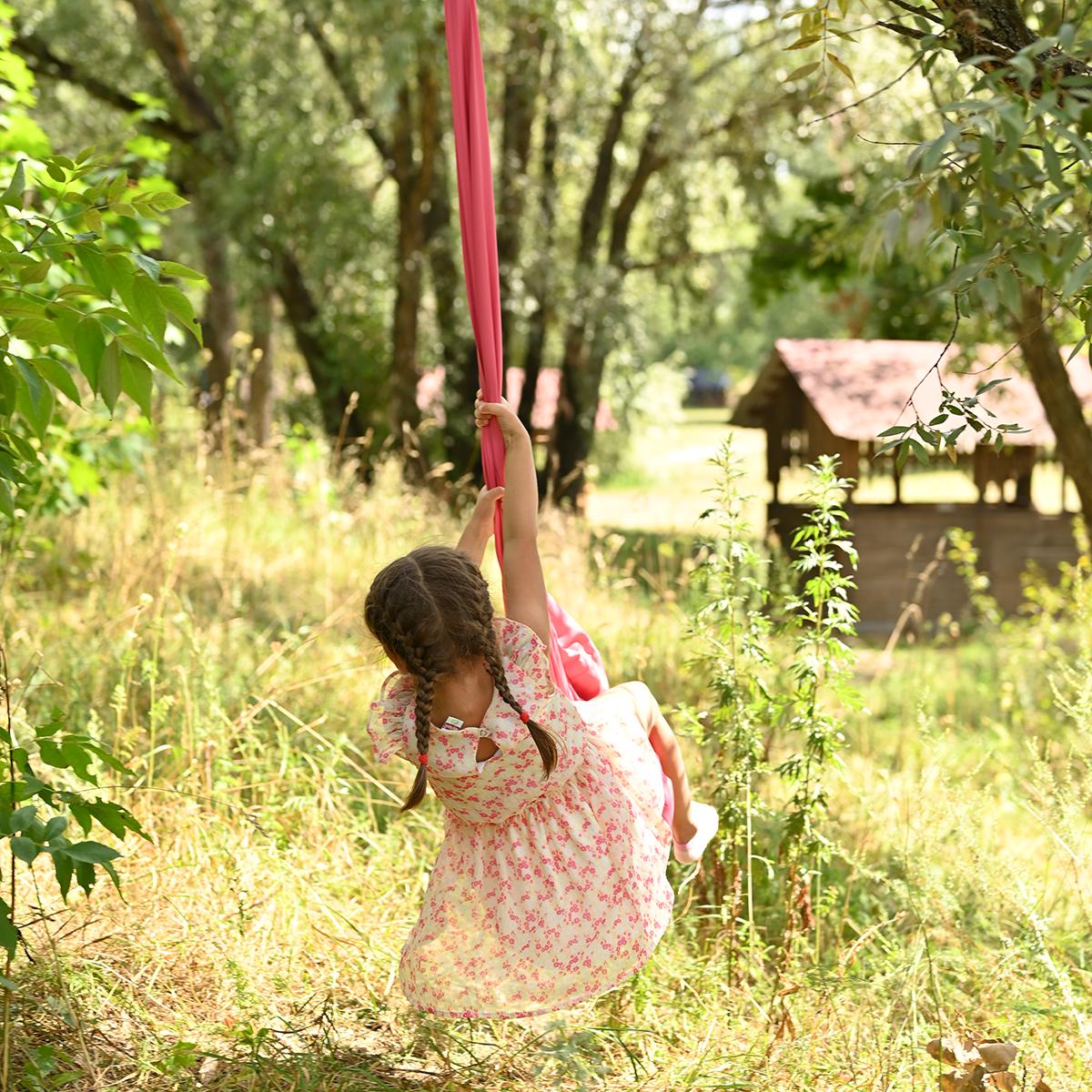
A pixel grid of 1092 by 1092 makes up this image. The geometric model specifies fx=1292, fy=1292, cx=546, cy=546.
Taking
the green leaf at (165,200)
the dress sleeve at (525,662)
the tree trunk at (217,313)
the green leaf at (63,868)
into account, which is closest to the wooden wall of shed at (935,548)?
the tree trunk at (217,313)

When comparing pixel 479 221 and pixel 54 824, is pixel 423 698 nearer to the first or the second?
pixel 54 824

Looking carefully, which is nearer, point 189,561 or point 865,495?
point 189,561

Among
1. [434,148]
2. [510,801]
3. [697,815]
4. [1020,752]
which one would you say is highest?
[434,148]

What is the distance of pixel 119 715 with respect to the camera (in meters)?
3.25

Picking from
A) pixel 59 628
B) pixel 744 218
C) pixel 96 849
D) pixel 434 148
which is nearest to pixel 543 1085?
pixel 96 849

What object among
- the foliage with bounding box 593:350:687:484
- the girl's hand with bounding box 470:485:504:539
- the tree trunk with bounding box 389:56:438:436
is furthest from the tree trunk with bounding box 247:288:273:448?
the girl's hand with bounding box 470:485:504:539

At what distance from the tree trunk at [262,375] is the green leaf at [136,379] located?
367 inches

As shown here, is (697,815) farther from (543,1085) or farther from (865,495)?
(865,495)

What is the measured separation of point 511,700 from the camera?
7.89 ft

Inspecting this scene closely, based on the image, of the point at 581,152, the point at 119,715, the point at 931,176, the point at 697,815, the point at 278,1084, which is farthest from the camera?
the point at 581,152

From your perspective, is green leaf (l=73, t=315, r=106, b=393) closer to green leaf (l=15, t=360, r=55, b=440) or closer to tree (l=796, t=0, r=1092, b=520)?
green leaf (l=15, t=360, r=55, b=440)

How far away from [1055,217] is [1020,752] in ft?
13.7

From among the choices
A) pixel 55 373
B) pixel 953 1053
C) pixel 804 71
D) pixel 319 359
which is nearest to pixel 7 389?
pixel 55 373

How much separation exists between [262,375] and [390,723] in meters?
10.6
